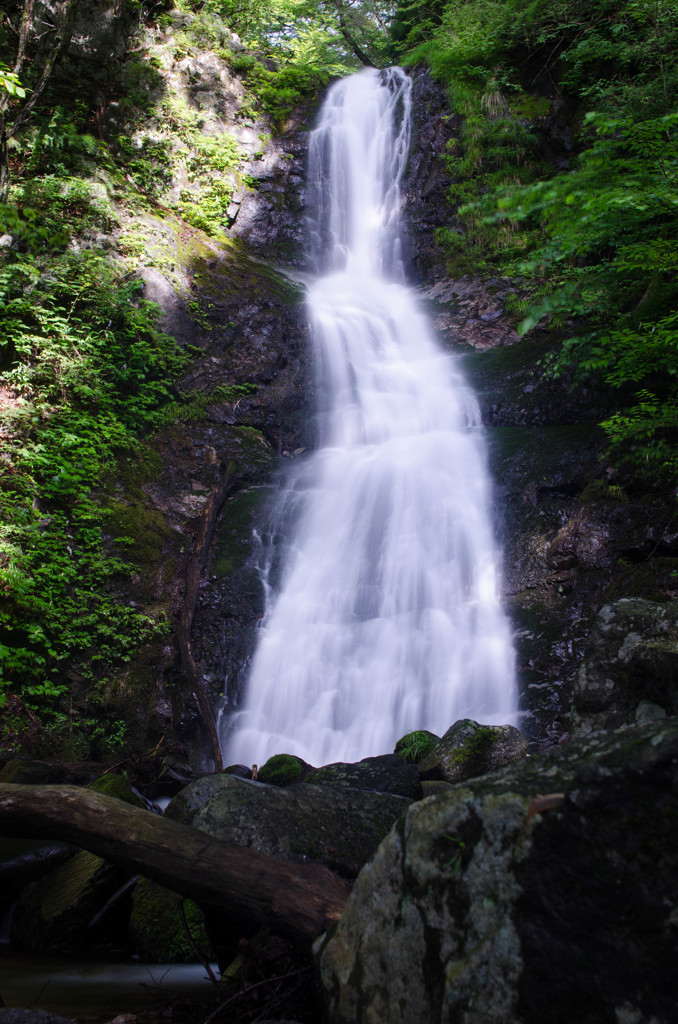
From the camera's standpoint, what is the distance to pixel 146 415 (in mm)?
9391

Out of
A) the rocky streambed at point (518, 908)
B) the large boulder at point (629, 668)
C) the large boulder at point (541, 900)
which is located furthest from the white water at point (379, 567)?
the large boulder at point (541, 900)

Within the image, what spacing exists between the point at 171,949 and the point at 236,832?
79 cm

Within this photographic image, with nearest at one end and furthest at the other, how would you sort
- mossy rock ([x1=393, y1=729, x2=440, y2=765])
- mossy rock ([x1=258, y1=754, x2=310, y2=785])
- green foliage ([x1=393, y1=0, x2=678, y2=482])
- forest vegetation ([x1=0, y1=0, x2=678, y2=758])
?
green foliage ([x1=393, y1=0, x2=678, y2=482]), mossy rock ([x1=258, y1=754, x2=310, y2=785]), mossy rock ([x1=393, y1=729, x2=440, y2=765]), forest vegetation ([x1=0, y1=0, x2=678, y2=758])

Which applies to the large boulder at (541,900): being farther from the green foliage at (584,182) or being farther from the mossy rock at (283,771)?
the mossy rock at (283,771)

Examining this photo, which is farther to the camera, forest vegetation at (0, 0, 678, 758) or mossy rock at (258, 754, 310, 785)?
forest vegetation at (0, 0, 678, 758)

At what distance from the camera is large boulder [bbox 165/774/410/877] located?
3461 millimetres

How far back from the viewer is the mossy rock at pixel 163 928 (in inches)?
136

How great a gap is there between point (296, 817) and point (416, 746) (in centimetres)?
241

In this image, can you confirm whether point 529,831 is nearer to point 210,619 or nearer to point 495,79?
point 210,619

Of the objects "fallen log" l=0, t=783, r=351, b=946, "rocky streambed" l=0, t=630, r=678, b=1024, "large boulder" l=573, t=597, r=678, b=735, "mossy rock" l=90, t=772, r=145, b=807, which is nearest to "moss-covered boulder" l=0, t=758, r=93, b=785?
"mossy rock" l=90, t=772, r=145, b=807

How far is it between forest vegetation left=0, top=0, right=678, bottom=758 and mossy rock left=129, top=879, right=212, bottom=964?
2.76 metres

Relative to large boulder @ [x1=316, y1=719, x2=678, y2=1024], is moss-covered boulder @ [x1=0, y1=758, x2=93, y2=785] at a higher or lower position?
lower

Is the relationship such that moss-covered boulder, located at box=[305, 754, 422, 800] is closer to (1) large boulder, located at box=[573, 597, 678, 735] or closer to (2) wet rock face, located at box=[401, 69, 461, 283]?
(1) large boulder, located at box=[573, 597, 678, 735]

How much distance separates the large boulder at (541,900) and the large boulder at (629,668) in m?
2.25
